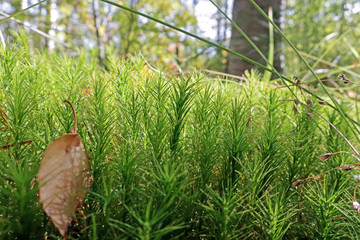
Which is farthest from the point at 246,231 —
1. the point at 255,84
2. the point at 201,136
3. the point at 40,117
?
the point at 255,84

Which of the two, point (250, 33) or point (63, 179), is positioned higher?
point (250, 33)

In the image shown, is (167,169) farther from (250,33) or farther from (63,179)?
(250,33)

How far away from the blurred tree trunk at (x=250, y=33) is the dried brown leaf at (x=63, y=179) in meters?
1.82

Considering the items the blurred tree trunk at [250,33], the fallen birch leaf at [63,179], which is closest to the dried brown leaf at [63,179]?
the fallen birch leaf at [63,179]

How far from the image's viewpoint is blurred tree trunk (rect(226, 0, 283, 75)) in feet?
7.14

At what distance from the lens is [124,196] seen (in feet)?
1.49

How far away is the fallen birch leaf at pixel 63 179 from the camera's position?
44cm

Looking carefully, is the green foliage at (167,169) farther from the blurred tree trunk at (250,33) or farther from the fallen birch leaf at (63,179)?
the blurred tree trunk at (250,33)

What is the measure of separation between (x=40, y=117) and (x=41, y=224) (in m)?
0.26

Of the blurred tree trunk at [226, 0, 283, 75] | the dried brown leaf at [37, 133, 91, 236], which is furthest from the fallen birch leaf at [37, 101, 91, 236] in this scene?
the blurred tree trunk at [226, 0, 283, 75]

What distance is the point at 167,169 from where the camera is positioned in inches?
16.5

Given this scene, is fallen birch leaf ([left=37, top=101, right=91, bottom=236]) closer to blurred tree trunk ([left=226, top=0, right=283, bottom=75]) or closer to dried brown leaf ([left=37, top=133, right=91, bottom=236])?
dried brown leaf ([left=37, top=133, right=91, bottom=236])

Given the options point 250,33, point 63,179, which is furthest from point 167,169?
point 250,33

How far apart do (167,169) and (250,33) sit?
6.86ft
